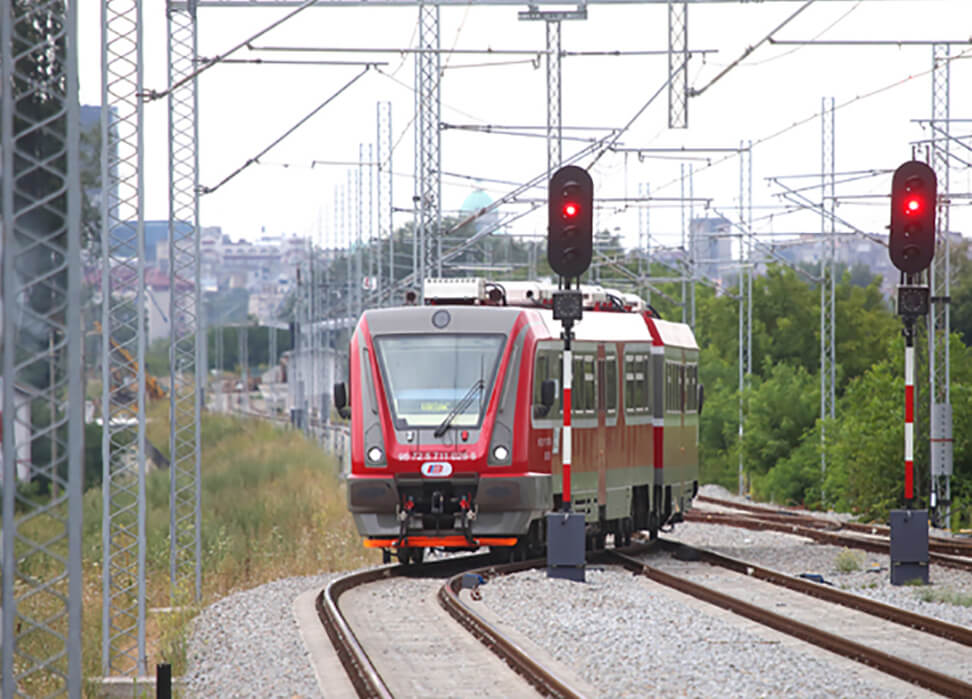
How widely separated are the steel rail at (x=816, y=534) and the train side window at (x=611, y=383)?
14.5 feet

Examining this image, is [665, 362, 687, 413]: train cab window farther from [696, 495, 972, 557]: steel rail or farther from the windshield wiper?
the windshield wiper

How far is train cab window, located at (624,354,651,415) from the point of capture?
2425 cm

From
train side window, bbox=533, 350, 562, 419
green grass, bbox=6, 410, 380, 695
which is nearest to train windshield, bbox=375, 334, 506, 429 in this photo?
train side window, bbox=533, 350, 562, 419

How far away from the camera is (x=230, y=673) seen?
13797 mm

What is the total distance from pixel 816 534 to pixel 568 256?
1029 centimetres

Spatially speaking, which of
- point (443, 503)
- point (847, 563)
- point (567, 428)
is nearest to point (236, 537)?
point (443, 503)

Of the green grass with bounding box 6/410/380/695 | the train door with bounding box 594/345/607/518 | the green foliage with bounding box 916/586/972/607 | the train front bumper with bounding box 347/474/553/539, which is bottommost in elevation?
the green grass with bounding box 6/410/380/695

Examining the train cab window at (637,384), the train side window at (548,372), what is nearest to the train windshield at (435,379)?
the train side window at (548,372)

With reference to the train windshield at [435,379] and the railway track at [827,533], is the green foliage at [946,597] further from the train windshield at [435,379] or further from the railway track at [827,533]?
the train windshield at [435,379]

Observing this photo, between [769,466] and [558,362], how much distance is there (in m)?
23.0

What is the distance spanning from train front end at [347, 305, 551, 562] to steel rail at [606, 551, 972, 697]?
7.22 feet

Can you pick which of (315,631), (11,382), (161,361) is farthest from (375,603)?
(161,361)

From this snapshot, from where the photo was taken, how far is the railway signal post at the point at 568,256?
62.6ft

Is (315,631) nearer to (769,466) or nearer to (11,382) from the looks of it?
(11,382)
